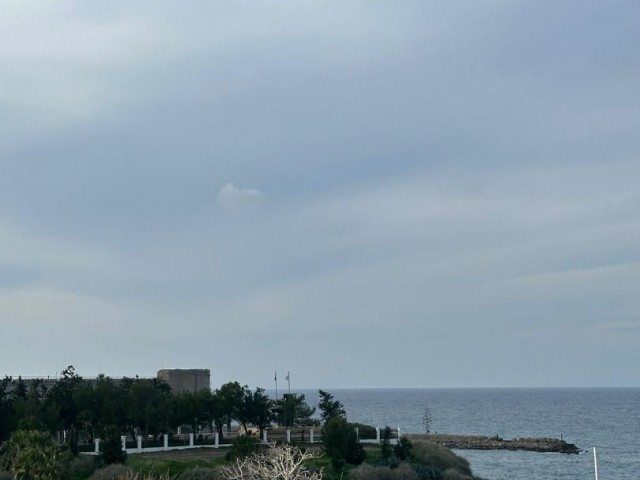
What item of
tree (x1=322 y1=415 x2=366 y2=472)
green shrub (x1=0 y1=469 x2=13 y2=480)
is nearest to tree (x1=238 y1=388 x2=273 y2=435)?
tree (x1=322 y1=415 x2=366 y2=472)

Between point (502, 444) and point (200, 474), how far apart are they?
6875 centimetres

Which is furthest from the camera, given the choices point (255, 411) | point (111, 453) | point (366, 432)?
point (366, 432)

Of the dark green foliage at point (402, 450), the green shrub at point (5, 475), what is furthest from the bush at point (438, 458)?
the green shrub at point (5, 475)

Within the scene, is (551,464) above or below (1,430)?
below

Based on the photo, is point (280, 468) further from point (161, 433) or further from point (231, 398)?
point (231, 398)

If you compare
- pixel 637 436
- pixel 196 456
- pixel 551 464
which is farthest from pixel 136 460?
pixel 637 436

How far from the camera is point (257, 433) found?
8344cm

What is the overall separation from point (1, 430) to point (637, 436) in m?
96.5

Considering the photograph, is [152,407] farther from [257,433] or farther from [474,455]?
[474,455]

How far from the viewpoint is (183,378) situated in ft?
336

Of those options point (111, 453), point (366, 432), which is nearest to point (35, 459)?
point (111, 453)

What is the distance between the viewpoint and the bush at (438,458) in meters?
66.9

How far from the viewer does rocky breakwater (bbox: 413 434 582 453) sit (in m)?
106

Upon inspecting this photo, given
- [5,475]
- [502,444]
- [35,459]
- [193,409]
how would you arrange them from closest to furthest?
1. [35,459]
2. [5,475]
3. [193,409]
4. [502,444]
